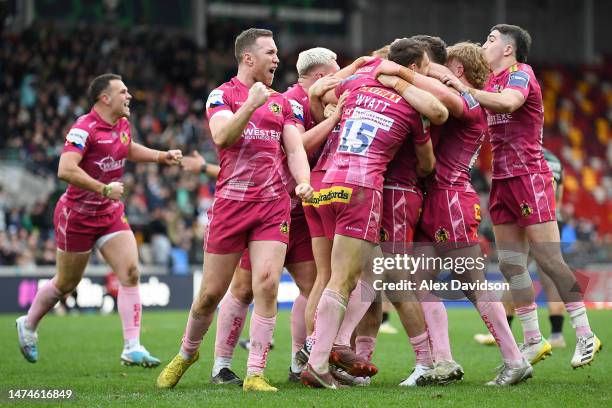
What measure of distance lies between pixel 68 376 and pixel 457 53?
174 inches

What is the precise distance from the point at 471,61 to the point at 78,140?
3.95 metres

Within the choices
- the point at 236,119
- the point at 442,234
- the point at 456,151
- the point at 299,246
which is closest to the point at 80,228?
the point at 299,246

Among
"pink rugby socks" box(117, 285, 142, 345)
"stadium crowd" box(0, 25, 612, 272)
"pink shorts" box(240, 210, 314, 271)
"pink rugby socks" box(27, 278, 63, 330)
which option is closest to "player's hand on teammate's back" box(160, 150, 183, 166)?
"pink rugby socks" box(117, 285, 142, 345)

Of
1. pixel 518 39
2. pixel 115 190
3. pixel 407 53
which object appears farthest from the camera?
pixel 115 190

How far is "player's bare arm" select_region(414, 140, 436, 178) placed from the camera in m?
7.80

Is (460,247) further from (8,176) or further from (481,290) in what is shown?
(8,176)

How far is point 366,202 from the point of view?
25.1 ft

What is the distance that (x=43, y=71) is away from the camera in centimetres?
2677

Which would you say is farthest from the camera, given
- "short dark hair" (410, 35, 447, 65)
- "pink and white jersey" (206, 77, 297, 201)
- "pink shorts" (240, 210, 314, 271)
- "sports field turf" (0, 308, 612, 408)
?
"pink shorts" (240, 210, 314, 271)

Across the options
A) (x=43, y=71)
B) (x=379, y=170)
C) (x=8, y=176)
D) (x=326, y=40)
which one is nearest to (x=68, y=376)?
(x=379, y=170)

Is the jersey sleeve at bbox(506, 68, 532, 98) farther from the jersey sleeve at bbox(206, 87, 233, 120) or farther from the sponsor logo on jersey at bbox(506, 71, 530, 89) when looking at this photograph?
the jersey sleeve at bbox(206, 87, 233, 120)

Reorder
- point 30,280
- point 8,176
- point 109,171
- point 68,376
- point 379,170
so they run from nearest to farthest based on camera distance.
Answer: point 379,170 < point 68,376 < point 109,171 < point 30,280 < point 8,176

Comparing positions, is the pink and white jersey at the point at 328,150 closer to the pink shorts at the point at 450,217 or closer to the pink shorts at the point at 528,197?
the pink shorts at the point at 450,217

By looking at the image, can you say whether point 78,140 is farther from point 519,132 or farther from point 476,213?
point 519,132
